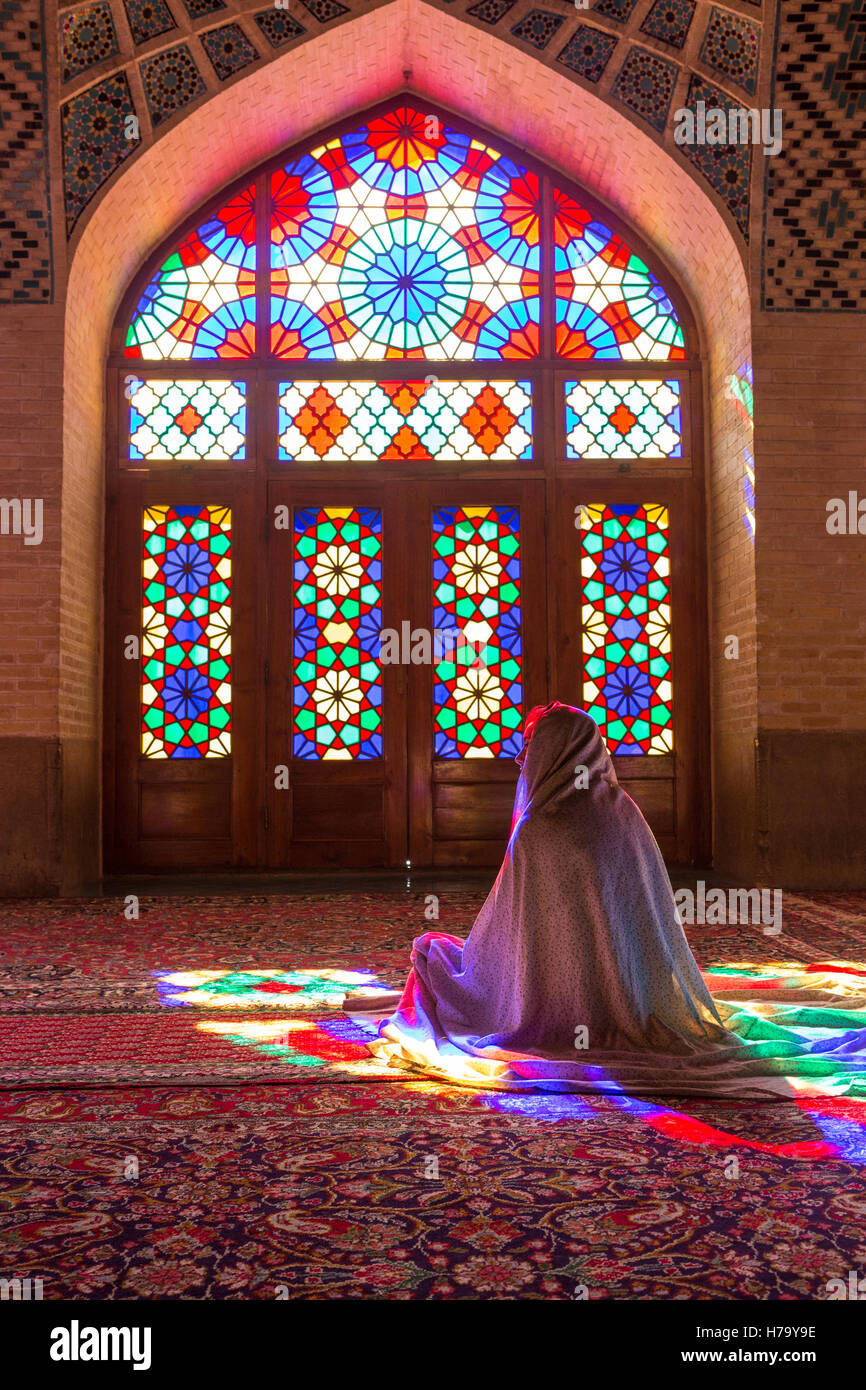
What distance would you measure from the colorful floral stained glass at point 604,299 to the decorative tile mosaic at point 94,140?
306cm

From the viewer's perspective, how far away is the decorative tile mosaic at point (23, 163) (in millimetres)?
7082

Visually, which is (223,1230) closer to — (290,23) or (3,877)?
(3,877)

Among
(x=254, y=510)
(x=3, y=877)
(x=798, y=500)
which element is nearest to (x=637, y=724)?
(x=798, y=500)

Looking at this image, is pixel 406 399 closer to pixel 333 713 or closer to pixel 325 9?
pixel 333 713

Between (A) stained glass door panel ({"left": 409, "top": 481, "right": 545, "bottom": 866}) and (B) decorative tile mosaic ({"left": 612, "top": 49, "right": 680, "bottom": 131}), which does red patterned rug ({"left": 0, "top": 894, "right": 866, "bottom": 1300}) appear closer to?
(A) stained glass door panel ({"left": 409, "top": 481, "right": 545, "bottom": 866})

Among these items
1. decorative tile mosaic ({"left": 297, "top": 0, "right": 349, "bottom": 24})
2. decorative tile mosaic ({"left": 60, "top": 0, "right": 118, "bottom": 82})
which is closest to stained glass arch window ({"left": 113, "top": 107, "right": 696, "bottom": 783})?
decorative tile mosaic ({"left": 297, "top": 0, "right": 349, "bottom": 24})

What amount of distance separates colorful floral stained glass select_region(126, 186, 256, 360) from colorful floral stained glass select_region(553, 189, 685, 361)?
87.3 inches

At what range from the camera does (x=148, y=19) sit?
7.45 metres

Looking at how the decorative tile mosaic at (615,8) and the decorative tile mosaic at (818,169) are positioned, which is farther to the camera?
the decorative tile mosaic at (615,8)

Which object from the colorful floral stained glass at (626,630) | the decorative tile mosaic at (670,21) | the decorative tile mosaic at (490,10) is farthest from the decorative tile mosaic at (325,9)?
the colorful floral stained glass at (626,630)

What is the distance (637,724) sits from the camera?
A: 8281 millimetres

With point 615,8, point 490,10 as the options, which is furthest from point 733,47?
point 490,10

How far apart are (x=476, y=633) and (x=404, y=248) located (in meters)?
2.85

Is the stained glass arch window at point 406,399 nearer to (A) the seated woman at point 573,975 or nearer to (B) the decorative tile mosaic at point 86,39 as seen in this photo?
(B) the decorative tile mosaic at point 86,39
